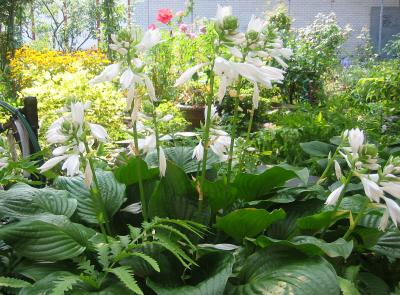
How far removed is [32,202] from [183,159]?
0.54 metres

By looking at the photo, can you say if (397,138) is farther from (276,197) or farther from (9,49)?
(9,49)

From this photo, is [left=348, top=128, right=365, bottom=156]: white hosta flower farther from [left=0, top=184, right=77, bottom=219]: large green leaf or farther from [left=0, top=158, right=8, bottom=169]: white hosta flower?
[left=0, top=158, right=8, bottom=169]: white hosta flower

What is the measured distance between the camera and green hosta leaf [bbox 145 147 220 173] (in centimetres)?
168

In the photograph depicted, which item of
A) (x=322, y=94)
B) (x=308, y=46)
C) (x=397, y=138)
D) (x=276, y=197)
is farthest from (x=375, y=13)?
(x=276, y=197)

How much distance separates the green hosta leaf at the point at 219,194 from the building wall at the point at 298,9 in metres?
9.80

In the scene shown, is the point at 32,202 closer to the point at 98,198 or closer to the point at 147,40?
the point at 98,198

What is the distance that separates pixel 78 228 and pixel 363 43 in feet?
36.1

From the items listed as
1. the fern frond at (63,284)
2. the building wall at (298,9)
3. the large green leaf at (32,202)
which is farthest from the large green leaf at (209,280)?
the building wall at (298,9)

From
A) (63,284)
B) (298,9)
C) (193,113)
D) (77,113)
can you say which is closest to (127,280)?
(63,284)

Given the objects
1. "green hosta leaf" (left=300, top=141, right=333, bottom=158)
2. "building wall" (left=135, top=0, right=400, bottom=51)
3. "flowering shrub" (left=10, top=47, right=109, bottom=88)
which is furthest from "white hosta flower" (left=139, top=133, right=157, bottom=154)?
"building wall" (left=135, top=0, right=400, bottom=51)

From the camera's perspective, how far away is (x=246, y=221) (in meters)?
1.27

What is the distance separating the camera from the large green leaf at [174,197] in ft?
4.59

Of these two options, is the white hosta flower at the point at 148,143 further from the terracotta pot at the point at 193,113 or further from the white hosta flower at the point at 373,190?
the terracotta pot at the point at 193,113

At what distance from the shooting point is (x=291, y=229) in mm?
1437
